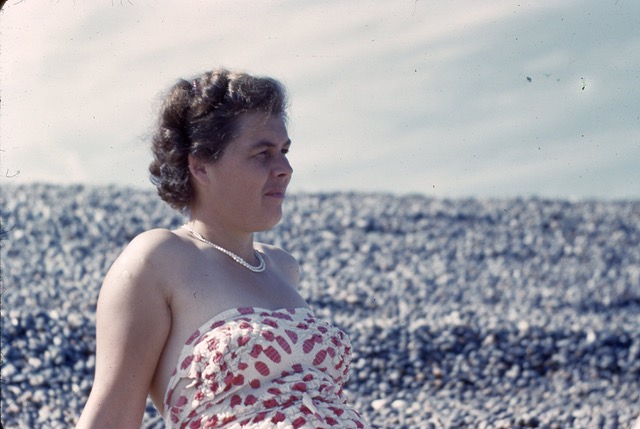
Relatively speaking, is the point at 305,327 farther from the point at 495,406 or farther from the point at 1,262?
the point at 1,262

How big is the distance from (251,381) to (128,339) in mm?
319

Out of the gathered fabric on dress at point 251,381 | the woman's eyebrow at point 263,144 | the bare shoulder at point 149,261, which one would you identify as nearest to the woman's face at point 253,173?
the woman's eyebrow at point 263,144

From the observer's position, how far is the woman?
2100 millimetres

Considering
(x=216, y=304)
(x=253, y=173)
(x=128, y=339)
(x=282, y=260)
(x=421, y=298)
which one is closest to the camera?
(x=128, y=339)

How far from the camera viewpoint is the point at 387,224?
441 inches

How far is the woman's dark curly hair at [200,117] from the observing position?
2.39 m

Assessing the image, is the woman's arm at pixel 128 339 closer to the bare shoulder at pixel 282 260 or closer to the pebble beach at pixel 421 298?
the bare shoulder at pixel 282 260

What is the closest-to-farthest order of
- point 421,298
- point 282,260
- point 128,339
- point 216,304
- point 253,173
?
1. point 128,339
2. point 216,304
3. point 253,173
4. point 282,260
5. point 421,298

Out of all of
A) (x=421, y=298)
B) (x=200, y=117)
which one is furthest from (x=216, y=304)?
(x=421, y=298)

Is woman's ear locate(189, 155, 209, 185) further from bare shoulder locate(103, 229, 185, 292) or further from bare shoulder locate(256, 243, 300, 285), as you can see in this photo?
bare shoulder locate(256, 243, 300, 285)

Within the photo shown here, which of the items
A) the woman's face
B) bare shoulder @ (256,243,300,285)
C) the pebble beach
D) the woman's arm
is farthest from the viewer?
the pebble beach

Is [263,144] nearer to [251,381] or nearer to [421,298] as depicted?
[251,381]

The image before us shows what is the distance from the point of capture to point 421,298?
27.7ft

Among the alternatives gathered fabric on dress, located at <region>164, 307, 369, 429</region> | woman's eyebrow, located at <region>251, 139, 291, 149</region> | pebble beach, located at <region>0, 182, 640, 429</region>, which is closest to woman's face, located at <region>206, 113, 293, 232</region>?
woman's eyebrow, located at <region>251, 139, 291, 149</region>
